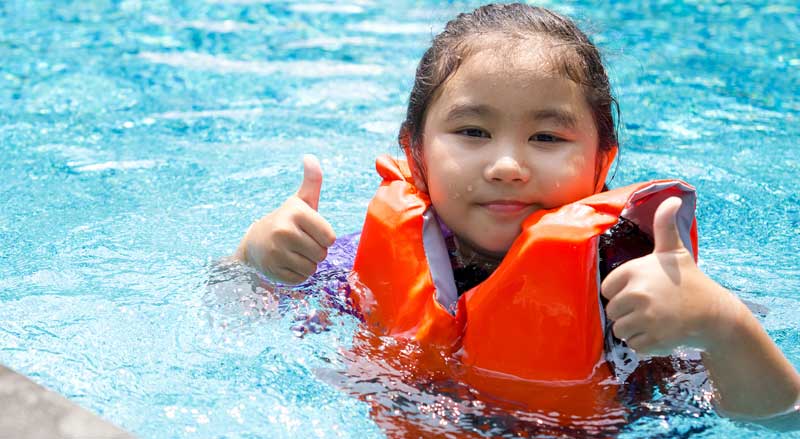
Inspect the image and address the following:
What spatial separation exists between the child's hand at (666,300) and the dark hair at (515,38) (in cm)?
73

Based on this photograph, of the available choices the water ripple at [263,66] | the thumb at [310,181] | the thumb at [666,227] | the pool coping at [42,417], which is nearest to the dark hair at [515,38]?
the thumb at [310,181]

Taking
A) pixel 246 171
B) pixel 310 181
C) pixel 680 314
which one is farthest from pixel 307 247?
pixel 246 171

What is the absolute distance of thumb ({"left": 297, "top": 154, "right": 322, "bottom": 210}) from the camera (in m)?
2.94

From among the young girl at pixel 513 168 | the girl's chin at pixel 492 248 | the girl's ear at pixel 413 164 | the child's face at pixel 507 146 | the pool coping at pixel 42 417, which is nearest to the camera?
the pool coping at pixel 42 417

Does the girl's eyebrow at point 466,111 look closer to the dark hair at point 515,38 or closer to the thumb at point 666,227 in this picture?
the dark hair at point 515,38

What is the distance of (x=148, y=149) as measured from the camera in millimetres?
5398

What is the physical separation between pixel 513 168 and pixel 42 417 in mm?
1369

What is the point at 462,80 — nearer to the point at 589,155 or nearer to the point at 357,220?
the point at 589,155

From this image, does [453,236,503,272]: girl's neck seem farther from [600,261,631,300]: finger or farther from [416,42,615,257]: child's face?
[600,261,631,300]: finger

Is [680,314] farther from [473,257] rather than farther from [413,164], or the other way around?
[413,164]

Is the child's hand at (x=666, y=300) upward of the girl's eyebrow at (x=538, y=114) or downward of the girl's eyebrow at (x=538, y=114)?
downward

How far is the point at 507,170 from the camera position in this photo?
268cm

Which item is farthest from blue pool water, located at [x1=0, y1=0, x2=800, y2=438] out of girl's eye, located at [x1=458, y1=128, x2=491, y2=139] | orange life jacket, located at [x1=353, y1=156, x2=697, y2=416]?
girl's eye, located at [x1=458, y1=128, x2=491, y2=139]

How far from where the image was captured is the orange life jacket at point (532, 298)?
2.64 m
